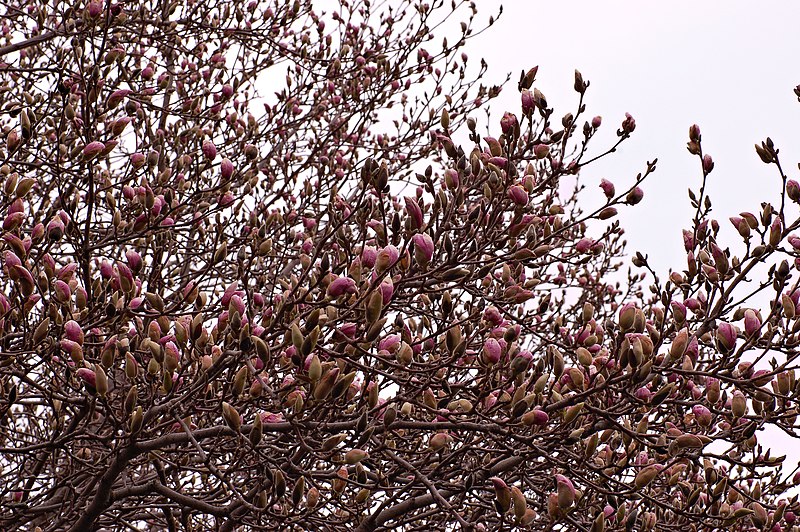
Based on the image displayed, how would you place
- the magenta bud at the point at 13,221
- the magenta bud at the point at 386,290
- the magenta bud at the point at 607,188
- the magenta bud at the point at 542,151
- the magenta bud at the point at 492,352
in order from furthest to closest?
the magenta bud at the point at 607,188 < the magenta bud at the point at 542,151 < the magenta bud at the point at 13,221 < the magenta bud at the point at 492,352 < the magenta bud at the point at 386,290

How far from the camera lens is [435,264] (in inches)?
93.7

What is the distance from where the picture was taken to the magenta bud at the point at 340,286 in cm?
199

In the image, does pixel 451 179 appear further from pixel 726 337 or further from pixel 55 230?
pixel 55 230

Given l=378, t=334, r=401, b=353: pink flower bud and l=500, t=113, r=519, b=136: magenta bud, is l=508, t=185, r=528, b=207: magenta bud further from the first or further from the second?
l=378, t=334, r=401, b=353: pink flower bud

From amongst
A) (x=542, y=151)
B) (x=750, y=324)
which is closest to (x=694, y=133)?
(x=542, y=151)

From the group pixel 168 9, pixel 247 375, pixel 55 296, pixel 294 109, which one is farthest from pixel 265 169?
pixel 247 375

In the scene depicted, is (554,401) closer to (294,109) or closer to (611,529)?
(611,529)

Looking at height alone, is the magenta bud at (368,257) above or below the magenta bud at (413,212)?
below

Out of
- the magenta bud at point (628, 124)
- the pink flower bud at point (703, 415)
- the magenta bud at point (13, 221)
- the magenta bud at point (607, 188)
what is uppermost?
the magenta bud at point (628, 124)

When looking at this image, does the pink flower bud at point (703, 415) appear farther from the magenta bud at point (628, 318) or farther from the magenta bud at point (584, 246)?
the magenta bud at point (584, 246)

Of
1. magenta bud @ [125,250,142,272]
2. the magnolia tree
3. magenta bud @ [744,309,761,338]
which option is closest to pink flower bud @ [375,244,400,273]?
the magnolia tree

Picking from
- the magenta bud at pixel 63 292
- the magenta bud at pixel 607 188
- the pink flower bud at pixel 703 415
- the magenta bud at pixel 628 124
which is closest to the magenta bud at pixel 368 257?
the magenta bud at pixel 63 292

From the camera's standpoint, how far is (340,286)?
1.99 metres

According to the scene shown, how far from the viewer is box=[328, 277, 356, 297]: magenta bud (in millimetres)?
1994
